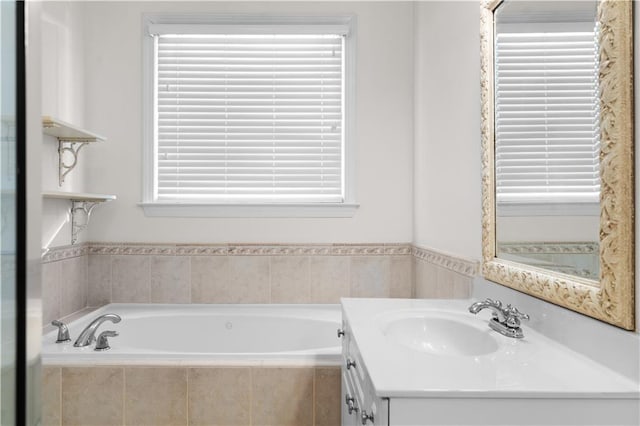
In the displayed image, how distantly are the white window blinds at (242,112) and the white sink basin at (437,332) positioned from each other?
133 centimetres

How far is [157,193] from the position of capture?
2.50 m

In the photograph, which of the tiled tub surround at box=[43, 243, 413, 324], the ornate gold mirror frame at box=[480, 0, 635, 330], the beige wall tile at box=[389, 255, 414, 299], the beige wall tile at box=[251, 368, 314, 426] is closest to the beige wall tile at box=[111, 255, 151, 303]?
the tiled tub surround at box=[43, 243, 413, 324]

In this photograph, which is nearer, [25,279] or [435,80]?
[25,279]

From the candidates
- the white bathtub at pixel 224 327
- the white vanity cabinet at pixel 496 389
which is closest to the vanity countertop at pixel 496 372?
the white vanity cabinet at pixel 496 389

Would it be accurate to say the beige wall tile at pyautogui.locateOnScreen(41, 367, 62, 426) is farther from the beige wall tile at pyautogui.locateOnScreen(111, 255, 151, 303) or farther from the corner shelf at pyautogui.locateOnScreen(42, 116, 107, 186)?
the corner shelf at pyautogui.locateOnScreen(42, 116, 107, 186)

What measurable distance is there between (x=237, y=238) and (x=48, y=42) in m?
1.48

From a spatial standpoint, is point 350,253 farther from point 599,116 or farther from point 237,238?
point 599,116

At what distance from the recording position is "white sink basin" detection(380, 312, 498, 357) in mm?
1213

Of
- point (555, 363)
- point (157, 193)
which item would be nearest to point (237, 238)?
point (157, 193)

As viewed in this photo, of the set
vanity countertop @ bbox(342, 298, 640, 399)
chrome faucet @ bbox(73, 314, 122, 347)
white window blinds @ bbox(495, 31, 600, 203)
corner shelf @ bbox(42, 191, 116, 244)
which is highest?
white window blinds @ bbox(495, 31, 600, 203)

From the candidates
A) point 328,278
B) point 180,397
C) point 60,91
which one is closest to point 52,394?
point 180,397

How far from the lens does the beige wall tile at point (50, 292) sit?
2.05m

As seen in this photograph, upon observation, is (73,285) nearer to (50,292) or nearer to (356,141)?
(50,292)

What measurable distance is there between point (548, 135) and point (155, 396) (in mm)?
1715
